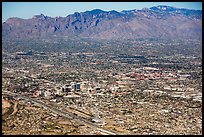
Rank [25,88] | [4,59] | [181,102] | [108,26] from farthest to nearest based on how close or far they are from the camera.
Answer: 1. [108,26]
2. [4,59]
3. [25,88]
4. [181,102]

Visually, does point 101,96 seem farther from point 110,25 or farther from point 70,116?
point 110,25

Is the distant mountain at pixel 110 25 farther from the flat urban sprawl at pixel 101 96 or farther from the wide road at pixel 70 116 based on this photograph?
the wide road at pixel 70 116

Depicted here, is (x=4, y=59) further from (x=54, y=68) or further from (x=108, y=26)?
(x=108, y=26)

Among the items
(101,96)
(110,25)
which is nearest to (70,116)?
(101,96)

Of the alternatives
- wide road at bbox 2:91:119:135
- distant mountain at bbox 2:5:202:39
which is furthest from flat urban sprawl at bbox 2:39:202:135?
distant mountain at bbox 2:5:202:39

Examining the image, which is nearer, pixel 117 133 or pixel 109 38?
pixel 117 133

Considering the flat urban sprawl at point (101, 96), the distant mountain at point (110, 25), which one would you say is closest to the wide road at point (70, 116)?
the flat urban sprawl at point (101, 96)

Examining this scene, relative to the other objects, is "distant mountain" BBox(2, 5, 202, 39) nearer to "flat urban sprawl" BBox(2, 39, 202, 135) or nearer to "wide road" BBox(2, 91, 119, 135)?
"flat urban sprawl" BBox(2, 39, 202, 135)

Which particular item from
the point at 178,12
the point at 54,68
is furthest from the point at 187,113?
the point at 178,12
